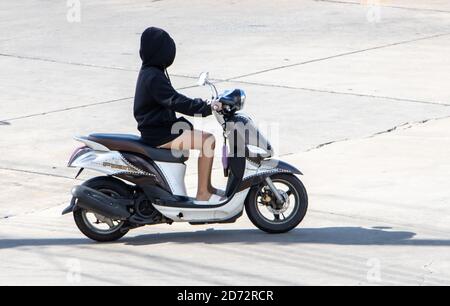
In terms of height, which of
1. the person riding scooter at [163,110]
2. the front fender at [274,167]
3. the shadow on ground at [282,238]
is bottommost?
the shadow on ground at [282,238]

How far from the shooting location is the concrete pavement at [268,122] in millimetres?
9039

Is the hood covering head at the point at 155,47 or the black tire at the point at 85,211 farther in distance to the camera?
the black tire at the point at 85,211

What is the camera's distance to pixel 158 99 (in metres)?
9.49

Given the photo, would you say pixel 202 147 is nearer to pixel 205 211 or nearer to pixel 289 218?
pixel 205 211

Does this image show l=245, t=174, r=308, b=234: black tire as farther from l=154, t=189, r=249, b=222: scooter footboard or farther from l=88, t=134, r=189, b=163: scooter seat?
l=88, t=134, r=189, b=163: scooter seat

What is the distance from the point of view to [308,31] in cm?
2000

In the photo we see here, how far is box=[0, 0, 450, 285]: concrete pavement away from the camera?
9039mm

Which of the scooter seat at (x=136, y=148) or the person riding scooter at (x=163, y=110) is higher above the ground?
the person riding scooter at (x=163, y=110)

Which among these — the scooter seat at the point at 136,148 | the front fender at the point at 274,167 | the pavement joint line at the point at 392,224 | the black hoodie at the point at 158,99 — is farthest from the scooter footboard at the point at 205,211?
the pavement joint line at the point at 392,224

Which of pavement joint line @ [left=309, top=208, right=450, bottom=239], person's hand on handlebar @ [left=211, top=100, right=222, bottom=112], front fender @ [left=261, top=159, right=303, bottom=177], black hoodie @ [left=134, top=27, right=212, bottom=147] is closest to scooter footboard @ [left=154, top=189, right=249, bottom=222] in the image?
front fender @ [left=261, top=159, right=303, bottom=177]

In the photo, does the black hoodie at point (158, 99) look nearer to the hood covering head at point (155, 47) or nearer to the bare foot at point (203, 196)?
the hood covering head at point (155, 47)

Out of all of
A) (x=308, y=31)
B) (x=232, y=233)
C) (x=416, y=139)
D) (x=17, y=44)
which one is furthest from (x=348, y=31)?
(x=232, y=233)

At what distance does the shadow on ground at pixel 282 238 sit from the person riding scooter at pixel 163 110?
38 cm
